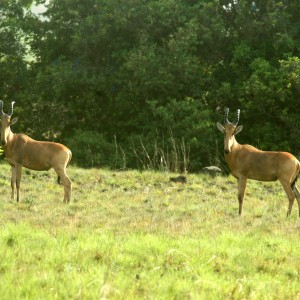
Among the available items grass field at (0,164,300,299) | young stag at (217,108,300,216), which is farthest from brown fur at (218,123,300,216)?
grass field at (0,164,300,299)

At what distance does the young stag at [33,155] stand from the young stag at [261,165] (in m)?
4.00

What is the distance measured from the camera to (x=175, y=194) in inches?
628

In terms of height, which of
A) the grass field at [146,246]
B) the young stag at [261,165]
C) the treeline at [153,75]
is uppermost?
the treeline at [153,75]

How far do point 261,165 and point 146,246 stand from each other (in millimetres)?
5715

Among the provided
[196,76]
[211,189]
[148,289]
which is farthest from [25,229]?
[196,76]

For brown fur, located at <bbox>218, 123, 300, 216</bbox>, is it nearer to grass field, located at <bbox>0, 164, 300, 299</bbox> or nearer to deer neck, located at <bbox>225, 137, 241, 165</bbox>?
deer neck, located at <bbox>225, 137, 241, 165</bbox>

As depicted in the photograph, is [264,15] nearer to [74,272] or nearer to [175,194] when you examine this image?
[175,194]

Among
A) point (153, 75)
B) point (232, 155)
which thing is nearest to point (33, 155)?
point (232, 155)

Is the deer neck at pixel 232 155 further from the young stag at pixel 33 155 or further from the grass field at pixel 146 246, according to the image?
the young stag at pixel 33 155

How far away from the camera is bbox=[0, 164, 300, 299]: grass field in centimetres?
643

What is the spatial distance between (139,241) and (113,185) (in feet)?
28.5

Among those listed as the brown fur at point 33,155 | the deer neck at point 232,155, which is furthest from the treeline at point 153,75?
the deer neck at point 232,155

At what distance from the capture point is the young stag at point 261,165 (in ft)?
43.0

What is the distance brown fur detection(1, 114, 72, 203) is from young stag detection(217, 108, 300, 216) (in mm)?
4002
